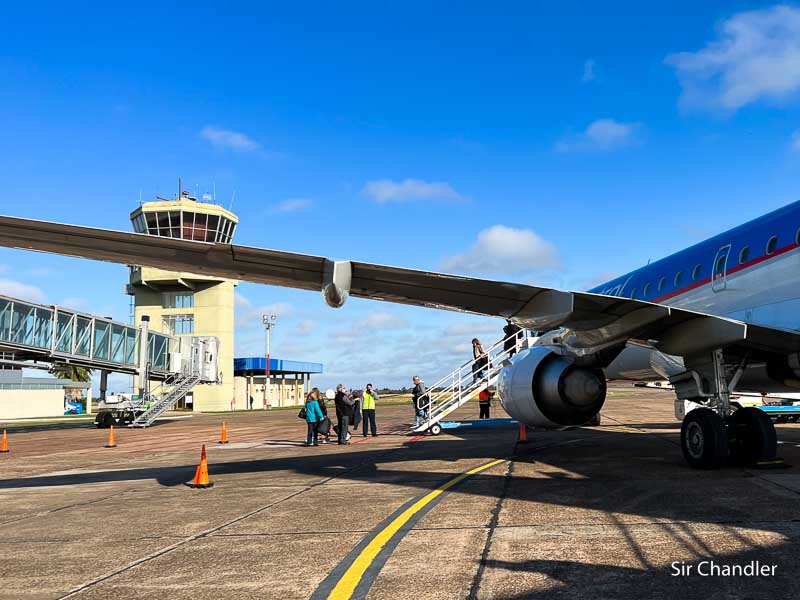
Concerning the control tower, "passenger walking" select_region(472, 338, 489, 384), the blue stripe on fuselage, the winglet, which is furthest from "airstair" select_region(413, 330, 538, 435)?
the control tower

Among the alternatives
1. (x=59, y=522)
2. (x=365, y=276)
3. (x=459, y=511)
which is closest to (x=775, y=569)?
(x=459, y=511)

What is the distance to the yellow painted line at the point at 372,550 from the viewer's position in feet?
15.0

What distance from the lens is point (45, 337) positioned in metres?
30.6

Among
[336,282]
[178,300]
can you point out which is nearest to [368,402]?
[336,282]

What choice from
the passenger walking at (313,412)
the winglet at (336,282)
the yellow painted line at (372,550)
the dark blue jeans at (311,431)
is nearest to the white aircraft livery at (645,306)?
the winglet at (336,282)

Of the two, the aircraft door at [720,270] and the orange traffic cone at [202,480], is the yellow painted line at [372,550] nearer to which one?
the orange traffic cone at [202,480]

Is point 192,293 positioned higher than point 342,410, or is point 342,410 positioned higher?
point 192,293

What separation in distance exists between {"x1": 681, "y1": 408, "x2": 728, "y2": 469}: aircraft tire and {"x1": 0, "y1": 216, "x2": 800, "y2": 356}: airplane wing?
1009 mm

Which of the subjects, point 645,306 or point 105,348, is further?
point 105,348

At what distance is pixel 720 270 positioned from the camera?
398 inches

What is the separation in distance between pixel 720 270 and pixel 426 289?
517 cm

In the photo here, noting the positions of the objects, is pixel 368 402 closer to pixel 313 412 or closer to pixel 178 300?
pixel 313 412

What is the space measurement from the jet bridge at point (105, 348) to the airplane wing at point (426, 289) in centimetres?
2499

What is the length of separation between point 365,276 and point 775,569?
5.02 meters
